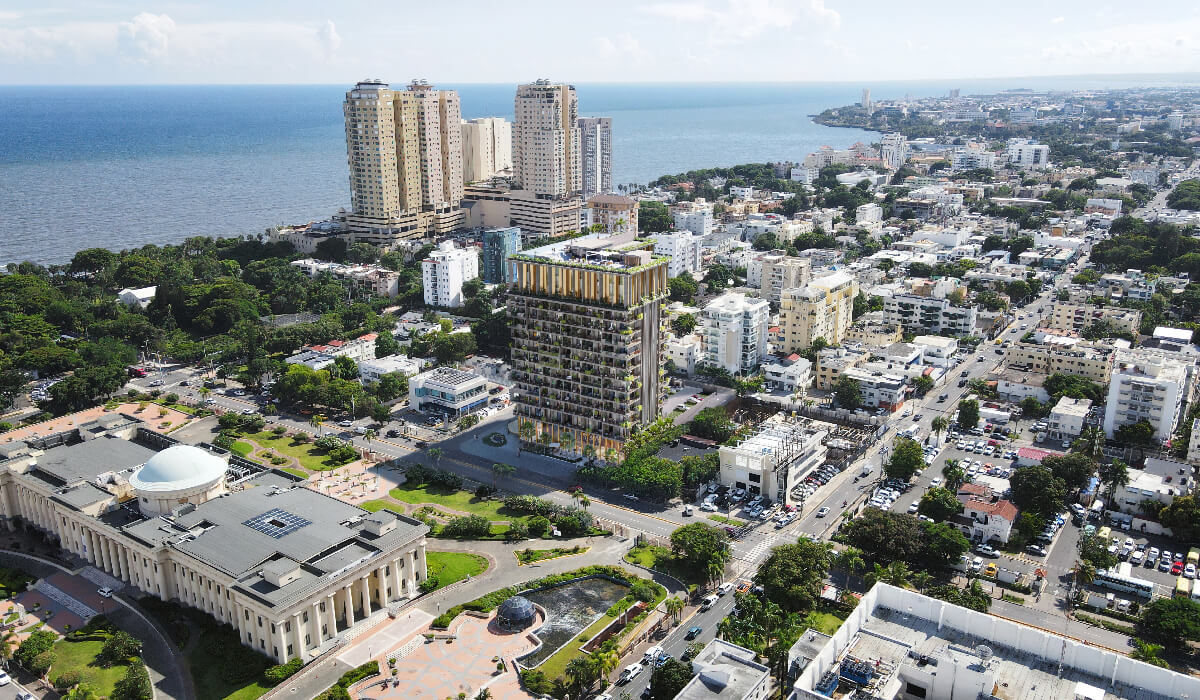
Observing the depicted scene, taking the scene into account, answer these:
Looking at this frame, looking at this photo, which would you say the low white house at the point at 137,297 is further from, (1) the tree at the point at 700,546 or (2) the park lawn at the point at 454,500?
(1) the tree at the point at 700,546

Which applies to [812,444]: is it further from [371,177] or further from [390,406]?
[371,177]

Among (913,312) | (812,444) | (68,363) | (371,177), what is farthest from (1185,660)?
(371,177)

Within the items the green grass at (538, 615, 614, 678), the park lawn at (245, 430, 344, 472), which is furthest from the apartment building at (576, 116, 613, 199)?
the green grass at (538, 615, 614, 678)

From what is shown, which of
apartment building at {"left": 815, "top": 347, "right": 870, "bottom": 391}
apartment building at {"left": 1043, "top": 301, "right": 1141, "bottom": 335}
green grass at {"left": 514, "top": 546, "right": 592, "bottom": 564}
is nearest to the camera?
green grass at {"left": 514, "top": 546, "right": 592, "bottom": 564}

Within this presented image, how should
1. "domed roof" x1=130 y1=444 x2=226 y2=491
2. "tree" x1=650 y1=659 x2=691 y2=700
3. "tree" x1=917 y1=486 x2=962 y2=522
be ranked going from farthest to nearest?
1. "tree" x1=917 y1=486 x2=962 y2=522
2. "domed roof" x1=130 y1=444 x2=226 y2=491
3. "tree" x1=650 y1=659 x2=691 y2=700

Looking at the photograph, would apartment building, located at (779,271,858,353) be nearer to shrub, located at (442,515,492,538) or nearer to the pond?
shrub, located at (442,515,492,538)

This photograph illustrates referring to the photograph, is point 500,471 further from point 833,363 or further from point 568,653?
point 833,363

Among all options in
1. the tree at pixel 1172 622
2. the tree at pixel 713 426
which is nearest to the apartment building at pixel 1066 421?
the tree at pixel 1172 622
